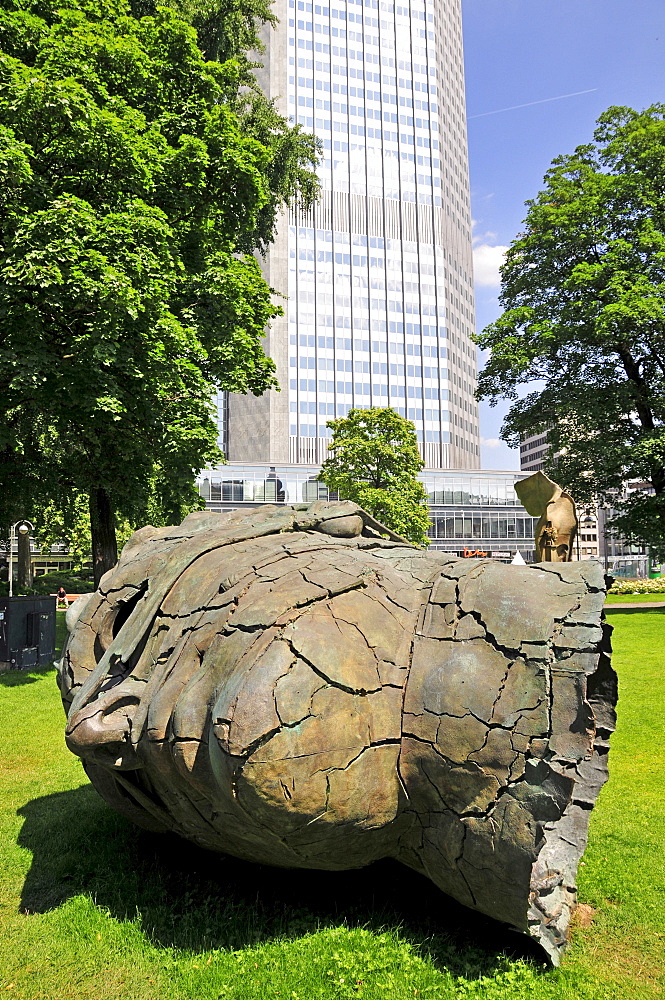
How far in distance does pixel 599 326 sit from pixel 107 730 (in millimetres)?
21165

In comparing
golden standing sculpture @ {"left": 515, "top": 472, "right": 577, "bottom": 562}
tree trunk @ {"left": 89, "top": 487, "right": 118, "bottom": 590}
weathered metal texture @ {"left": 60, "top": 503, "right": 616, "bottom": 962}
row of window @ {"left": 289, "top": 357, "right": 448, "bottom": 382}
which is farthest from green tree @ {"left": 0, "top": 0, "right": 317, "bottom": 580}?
row of window @ {"left": 289, "top": 357, "right": 448, "bottom": 382}

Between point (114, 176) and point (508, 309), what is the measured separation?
60.8 feet

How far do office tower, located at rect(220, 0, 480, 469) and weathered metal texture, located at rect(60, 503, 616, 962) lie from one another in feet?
222

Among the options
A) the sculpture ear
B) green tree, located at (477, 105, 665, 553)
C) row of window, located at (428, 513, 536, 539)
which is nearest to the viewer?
the sculpture ear

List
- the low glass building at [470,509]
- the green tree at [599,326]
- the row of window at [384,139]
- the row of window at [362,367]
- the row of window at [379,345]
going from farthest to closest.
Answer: the row of window at [384,139]
the row of window at [379,345]
the row of window at [362,367]
the low glass building at [470,509]
the green tree at [599,326]

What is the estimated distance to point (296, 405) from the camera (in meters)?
74.2

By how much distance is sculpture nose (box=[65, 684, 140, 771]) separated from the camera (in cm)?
388

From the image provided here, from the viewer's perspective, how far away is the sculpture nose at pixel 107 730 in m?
3.88

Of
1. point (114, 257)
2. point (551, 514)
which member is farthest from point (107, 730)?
point (551, 514)

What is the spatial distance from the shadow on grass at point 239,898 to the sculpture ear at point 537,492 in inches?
337

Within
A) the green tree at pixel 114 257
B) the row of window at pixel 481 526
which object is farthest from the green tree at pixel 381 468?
the row of window at pixel 481 526

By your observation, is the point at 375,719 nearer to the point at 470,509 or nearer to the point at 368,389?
the point at 470,509

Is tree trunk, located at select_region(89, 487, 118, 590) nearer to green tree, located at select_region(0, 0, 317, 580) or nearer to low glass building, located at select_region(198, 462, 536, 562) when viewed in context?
green tree, located at select_region(0, 0, 317, 580)

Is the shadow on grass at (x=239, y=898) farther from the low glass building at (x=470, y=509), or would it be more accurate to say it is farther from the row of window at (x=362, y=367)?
the row of window at (x=362, y=367)
